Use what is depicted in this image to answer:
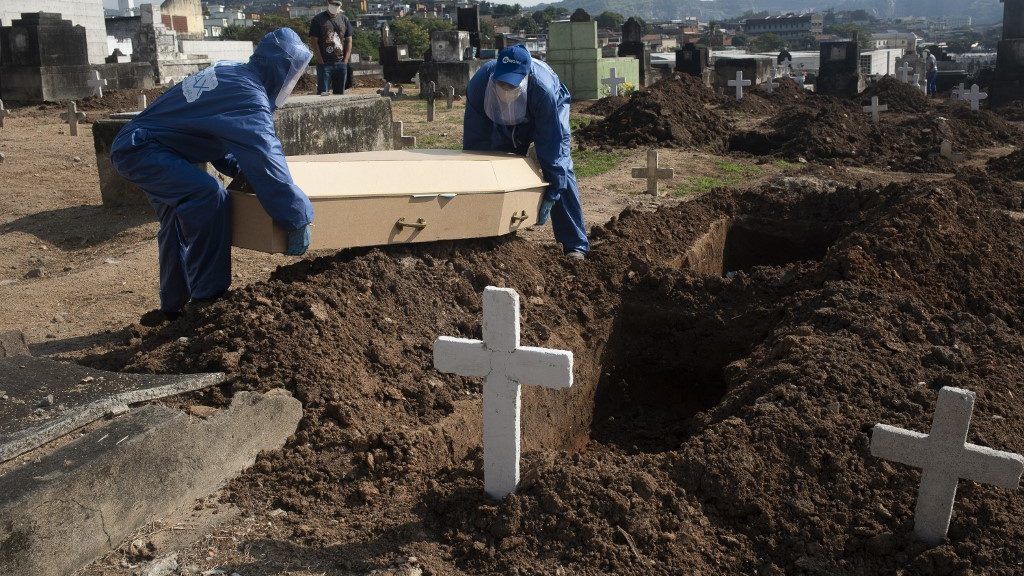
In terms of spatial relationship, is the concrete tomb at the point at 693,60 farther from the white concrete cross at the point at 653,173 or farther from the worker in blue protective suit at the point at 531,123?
the worker in blue protective suit at the point at 531,123

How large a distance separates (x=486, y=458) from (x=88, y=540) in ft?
3.99

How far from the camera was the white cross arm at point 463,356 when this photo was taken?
3.16 meters

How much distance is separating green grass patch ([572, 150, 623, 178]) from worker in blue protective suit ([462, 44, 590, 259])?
4.41m

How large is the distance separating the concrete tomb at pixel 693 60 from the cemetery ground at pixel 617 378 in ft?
56.8

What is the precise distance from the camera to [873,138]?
1361 cm

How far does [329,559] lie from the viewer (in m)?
2.97

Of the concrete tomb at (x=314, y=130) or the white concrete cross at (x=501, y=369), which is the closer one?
the white concrete cross at (x=501, y=369)

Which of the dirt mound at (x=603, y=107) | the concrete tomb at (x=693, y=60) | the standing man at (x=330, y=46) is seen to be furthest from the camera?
the concrete tomb at (x=693, y=60)

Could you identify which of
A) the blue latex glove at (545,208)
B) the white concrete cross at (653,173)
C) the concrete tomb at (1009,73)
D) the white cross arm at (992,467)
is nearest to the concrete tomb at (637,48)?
the concrete tomb at (1009,73)

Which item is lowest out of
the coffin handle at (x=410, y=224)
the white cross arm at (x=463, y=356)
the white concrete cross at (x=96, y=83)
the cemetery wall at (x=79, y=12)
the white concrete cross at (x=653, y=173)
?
the white concrete cross at (x=653, y=173)

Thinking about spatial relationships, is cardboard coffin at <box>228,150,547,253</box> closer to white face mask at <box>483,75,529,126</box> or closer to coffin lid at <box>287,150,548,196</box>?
coffin lid at <box>287,150,548,196</box>

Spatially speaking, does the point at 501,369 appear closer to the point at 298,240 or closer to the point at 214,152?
the point at 298,240

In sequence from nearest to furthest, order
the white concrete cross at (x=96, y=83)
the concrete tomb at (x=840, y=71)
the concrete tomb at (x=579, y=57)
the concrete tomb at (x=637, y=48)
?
the white concrete cross at (x=96, y=83)
the concrete tomb at (x=579, y=57)
the concrete tomb at (x=840, y=71)
the concrete tomb at (x=637, y=48)

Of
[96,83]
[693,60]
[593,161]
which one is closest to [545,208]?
[593,161]
